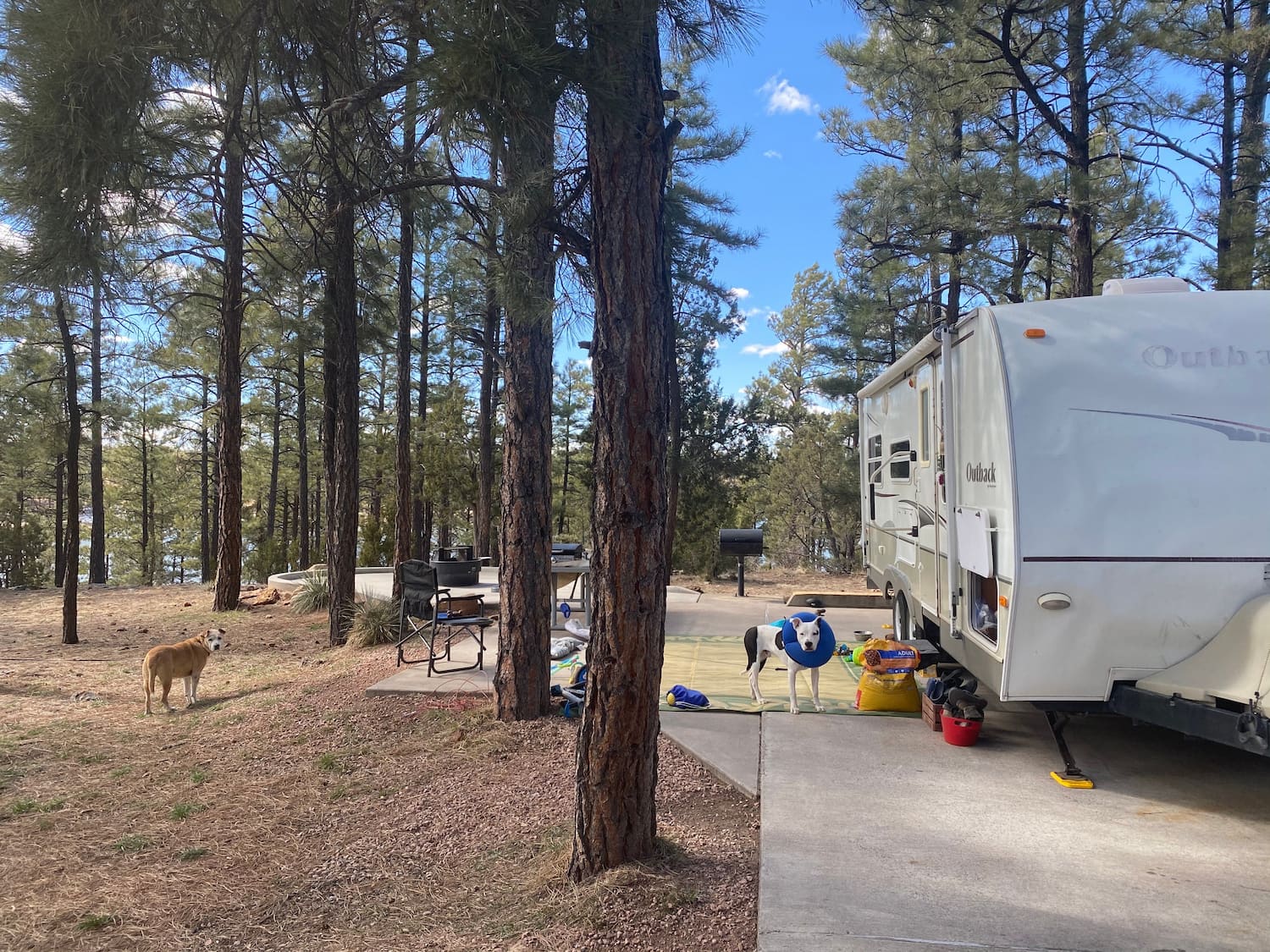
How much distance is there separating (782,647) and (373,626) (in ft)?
16.8

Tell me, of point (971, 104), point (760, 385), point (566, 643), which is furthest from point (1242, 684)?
point (760, 385)

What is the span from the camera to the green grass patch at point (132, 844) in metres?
3.74

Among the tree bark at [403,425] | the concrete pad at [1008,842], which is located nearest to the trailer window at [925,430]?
the concrete pad at [1008,842]

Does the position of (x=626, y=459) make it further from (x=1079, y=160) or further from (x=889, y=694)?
(x=1079, y=160)

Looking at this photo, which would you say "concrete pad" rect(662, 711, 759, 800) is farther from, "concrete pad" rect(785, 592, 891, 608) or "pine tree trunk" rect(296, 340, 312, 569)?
"pine tree trunk" rect(296, 340, 312, 569)

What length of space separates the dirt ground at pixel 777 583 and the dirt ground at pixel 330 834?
7.88 meters

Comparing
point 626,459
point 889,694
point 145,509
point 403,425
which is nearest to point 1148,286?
point 889,694

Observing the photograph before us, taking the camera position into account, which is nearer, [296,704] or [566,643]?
[296,704]

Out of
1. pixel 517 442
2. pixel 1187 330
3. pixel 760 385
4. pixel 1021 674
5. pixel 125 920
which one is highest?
pixel 760 385

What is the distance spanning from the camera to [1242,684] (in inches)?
133

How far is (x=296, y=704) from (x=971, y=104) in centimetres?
975

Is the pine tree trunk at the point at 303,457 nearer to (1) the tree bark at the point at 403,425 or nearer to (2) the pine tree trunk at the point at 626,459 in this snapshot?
(1) the tree bark at the point at 403,425

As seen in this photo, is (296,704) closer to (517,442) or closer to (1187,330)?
(517,442)

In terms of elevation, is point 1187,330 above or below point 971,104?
below
